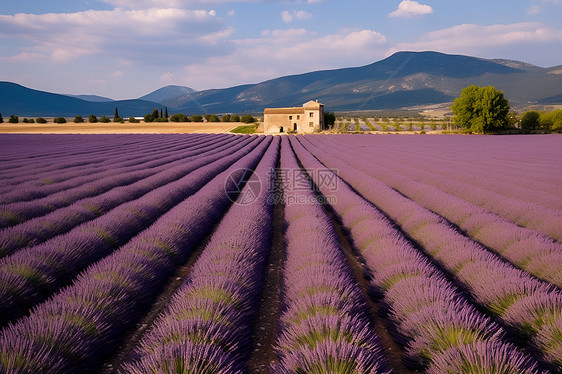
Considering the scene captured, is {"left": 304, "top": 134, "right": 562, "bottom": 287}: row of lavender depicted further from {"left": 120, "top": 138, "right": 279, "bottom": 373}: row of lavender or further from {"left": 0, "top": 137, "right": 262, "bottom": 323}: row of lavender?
{"left": 0, "top": 137, "right": 262, "bottom": 323}: row of lavender

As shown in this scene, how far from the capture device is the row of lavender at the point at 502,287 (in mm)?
2350

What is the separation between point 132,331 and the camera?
2938mm

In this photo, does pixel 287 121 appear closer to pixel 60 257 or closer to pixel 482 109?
pixel 482 109

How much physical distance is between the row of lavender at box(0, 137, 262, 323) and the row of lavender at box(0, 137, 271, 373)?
0.19 m

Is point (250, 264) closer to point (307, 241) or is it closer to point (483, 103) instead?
point (307, 241)

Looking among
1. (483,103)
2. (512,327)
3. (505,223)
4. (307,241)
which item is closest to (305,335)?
(512,327)

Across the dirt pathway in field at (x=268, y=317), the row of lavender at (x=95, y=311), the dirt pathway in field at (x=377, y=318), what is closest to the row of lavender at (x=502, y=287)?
the dirt pathway in field at (x=377, y=318)

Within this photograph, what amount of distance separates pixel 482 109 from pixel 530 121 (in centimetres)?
1161

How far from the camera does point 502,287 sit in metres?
2.97

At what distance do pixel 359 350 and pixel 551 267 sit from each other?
2.65m

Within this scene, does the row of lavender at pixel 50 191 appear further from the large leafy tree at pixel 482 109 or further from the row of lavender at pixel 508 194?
the large leafy tree at pixel 482 109

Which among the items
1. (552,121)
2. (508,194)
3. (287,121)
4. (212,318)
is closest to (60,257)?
(212,318)

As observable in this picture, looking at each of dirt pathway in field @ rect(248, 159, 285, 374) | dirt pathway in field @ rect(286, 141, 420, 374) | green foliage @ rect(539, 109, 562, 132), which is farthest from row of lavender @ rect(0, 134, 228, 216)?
green foliage @ rect(539, 109, 562, 132)

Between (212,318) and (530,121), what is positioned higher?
(530,121)
